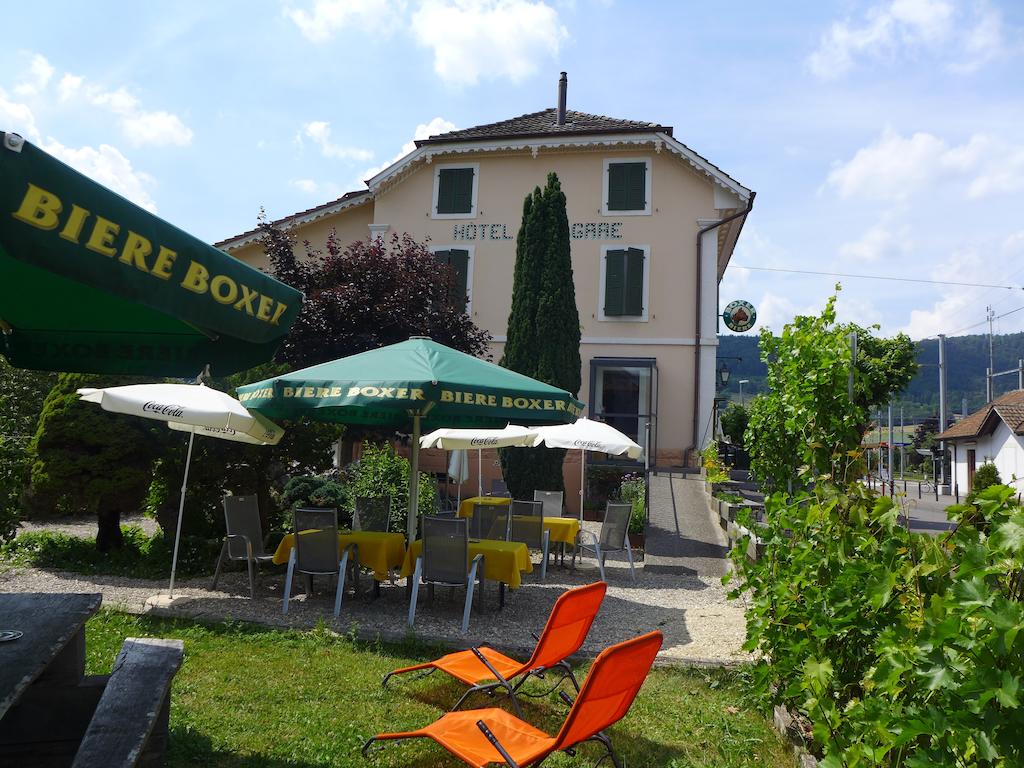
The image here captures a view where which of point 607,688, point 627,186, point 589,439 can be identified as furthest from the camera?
point 627,186

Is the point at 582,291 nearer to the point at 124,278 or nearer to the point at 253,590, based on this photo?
the point at 253,590

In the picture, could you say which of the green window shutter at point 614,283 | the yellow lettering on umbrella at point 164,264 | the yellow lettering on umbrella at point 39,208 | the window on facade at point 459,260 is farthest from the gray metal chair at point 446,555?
the window on facade at point 459,260

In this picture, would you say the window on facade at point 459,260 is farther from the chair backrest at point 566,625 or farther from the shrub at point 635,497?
the chair backrest at point 566,625

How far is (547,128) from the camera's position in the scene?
70.4 ft

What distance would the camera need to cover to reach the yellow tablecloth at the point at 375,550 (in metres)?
7.39

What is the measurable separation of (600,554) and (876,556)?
6274mm

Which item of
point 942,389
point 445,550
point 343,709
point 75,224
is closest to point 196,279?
point 75,224

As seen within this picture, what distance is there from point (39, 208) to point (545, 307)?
15.2 m

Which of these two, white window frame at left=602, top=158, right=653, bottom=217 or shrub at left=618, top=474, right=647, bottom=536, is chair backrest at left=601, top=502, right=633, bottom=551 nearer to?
shrub at left=618, top=474, right=647, bottom=536

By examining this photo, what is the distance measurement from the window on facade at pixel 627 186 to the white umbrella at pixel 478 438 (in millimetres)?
10912

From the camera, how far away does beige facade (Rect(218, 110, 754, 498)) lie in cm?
2014

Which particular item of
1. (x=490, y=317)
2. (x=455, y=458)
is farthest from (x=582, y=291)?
(x=455, y=458)

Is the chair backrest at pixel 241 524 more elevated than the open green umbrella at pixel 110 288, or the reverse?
the open green umbrella at pixel 110 288

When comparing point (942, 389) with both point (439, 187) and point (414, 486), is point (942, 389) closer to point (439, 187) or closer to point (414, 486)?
point (439, 187)
